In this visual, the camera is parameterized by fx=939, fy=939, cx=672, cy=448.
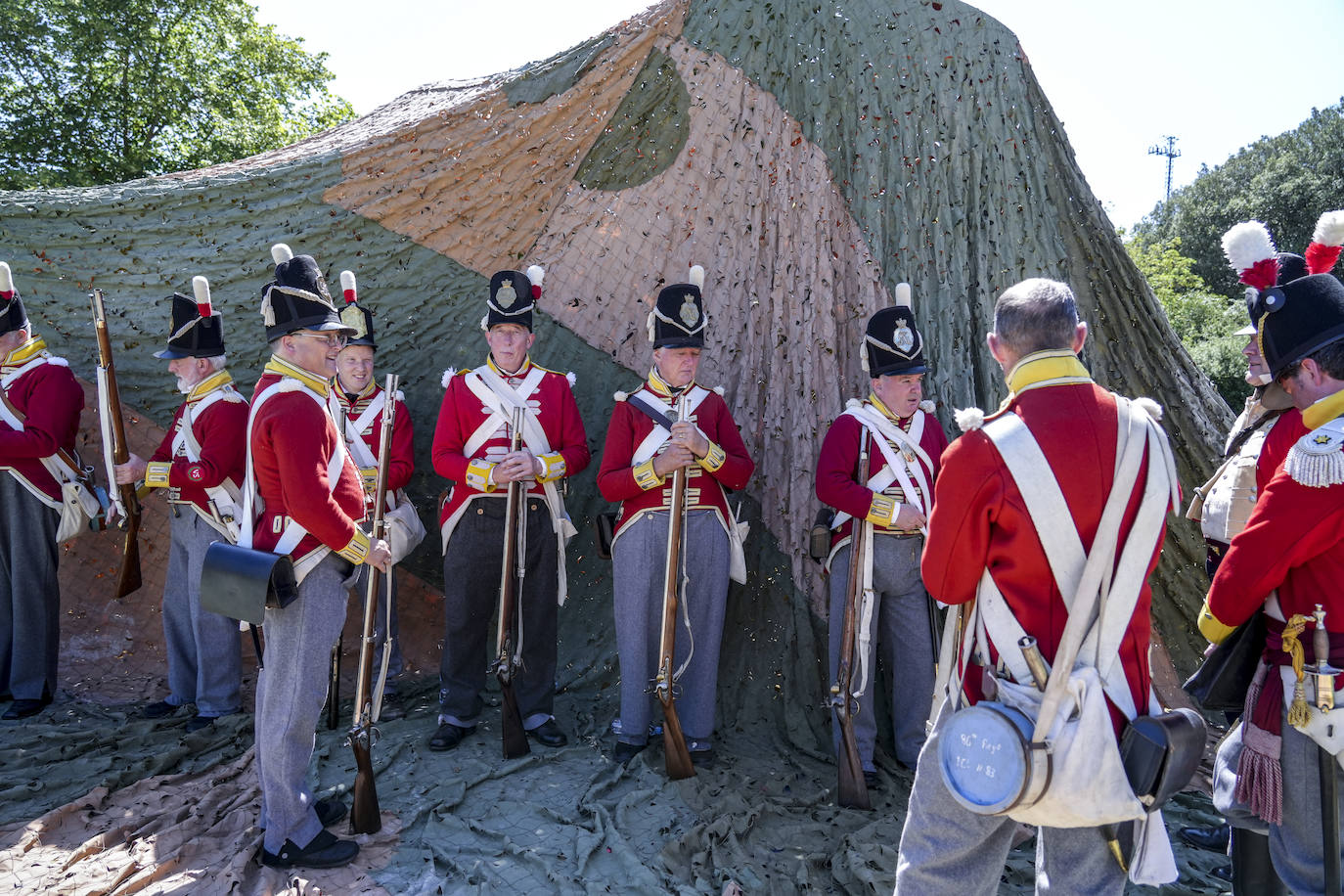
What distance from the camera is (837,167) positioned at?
17.5 feet

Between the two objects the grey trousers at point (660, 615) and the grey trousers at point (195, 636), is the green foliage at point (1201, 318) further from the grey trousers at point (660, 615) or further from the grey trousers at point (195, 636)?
the grey trousers at point (195, 636)

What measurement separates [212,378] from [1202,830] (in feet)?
16.2

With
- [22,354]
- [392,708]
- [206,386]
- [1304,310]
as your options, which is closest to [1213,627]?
[1304,310]

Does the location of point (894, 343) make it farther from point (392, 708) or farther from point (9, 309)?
point (9, 309)

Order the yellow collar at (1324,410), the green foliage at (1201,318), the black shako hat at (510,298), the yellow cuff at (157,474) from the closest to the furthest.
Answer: the yellow collar at (1324,410) < the black shako hat at (510,298) < the yellow cuff at (157,474) < the green foliage at (1201,318)

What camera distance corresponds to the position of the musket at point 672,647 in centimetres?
401

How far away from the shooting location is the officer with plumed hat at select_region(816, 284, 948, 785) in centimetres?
411

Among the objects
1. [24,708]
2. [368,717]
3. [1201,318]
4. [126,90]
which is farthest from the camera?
[1201,318]

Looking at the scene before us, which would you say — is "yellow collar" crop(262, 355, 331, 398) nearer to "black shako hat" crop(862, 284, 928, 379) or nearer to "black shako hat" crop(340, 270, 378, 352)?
"black shako hat" crop(340, 270, 378, 352)

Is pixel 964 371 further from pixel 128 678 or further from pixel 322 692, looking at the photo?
pixel 128 678

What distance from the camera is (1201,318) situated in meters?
24.1

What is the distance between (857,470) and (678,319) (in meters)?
1.08

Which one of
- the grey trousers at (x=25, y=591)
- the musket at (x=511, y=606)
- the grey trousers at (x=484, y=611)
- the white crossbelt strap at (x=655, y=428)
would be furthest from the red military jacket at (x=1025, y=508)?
the grey trousers at (x=25, y=591)

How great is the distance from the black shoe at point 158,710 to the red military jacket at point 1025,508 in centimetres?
441
